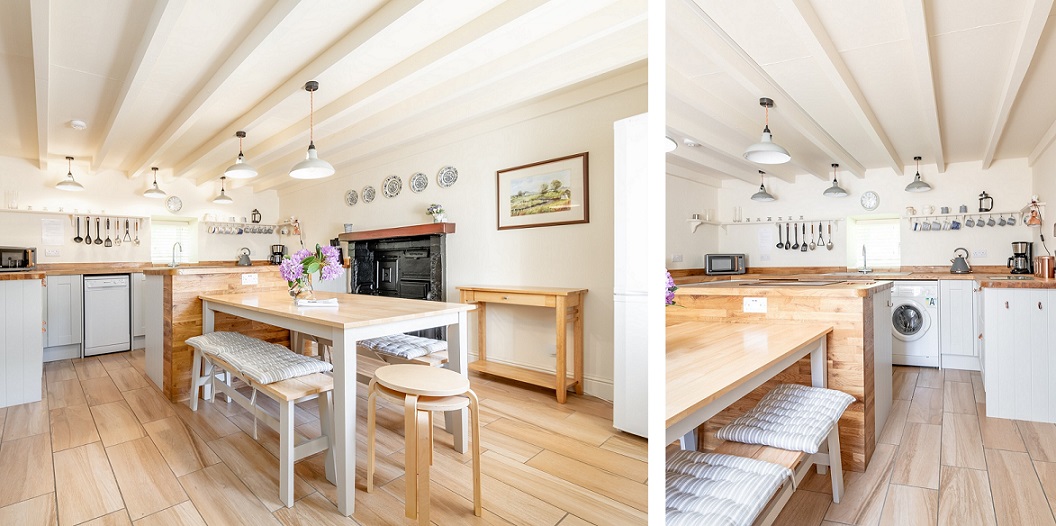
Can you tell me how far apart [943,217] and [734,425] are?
1103 millimetres

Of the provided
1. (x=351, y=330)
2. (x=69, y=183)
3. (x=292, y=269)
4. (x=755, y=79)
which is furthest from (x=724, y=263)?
(x=69, y=183)

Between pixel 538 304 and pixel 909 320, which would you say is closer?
pixel 538 304

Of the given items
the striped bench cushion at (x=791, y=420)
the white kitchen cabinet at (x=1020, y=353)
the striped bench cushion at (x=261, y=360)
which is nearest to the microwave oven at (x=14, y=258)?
the striped bench cushion at (x=261, y=360)

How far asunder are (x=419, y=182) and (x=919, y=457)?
1.87 m

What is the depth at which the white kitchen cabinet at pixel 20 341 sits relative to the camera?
203 centimetres

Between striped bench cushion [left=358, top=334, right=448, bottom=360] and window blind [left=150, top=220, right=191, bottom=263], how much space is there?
9.14 feet

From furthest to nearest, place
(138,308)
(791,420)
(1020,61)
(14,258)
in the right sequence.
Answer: (138,308)
(14,258)
(1020,61)
(791,420)

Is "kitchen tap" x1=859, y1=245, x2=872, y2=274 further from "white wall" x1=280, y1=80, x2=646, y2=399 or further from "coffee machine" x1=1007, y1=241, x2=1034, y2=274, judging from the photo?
"white wall" x1=280, y1=80, x2=646, y2=399

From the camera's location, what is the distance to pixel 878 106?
2191 mm

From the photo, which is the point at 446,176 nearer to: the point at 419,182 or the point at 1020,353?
the point at 419,182

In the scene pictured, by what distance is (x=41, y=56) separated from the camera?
1.70 metres

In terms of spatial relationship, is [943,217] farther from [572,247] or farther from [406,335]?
[406,335]

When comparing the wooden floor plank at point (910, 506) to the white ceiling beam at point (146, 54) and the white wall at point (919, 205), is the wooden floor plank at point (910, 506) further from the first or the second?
the white ceiling beam at point (146, 54)

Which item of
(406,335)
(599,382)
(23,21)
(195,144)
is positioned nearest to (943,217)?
(599,382)
